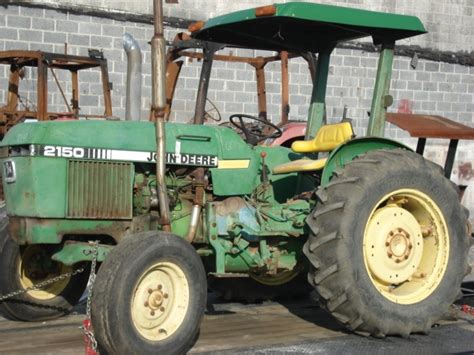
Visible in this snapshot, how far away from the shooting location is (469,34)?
1706 centimetres

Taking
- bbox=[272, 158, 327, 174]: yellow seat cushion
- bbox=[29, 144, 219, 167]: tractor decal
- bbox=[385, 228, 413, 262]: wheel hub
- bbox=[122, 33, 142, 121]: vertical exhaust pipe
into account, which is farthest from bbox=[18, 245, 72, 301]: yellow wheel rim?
bbox=[385, 228, 413, 262]: wheel hub

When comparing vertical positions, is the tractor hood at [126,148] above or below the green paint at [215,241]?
above

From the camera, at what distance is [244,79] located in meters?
14.6

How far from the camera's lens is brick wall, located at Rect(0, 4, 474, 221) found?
13.1 m

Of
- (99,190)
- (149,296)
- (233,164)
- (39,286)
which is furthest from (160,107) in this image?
(39,286)

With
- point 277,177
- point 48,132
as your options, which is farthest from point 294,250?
point 48,132

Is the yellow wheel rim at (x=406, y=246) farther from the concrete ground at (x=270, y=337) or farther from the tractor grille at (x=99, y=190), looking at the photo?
the tractor grille at (x=99, y=190)

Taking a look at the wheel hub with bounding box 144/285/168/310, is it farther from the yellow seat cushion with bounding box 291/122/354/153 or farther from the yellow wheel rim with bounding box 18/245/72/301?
the yellow seat cushion with bounding box 291/122/354/153

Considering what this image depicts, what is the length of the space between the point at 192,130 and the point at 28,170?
118 cm

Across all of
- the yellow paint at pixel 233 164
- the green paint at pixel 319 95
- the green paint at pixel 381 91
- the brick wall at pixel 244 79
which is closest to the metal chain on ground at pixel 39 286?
the yellow paint at pixel 233 164

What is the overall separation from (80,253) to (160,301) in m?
0.72

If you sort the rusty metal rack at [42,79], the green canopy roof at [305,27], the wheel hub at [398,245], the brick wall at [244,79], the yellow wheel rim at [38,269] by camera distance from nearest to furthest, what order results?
the green canopy roof at [305,27], the wheel hub at [398,245], the yellow wheel rim at [38,269], the rusty metal rack at [42,79], the brick wall at [244,79]

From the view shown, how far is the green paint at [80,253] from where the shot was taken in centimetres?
536

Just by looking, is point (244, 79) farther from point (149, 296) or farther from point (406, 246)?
point (149, 296)
